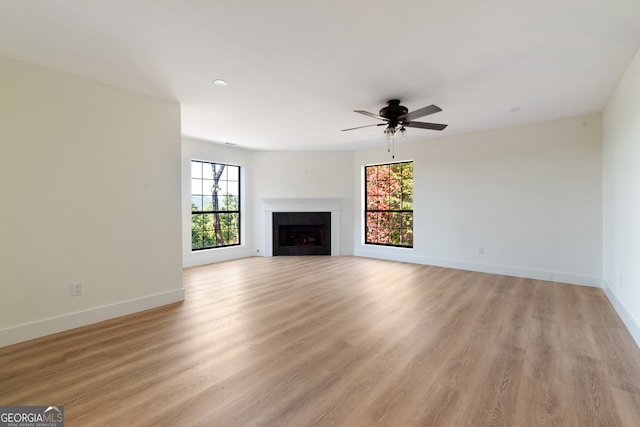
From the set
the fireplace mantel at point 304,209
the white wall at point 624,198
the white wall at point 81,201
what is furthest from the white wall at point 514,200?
the white wall at point 81,201

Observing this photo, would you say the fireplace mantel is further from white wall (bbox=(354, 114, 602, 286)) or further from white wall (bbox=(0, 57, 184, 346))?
white wall (bbox=(0, 57, 184, 346))

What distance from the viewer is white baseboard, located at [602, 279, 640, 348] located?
2555mm

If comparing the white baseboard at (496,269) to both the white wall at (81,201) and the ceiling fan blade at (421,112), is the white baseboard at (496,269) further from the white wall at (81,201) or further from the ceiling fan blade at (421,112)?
the white wall at (81,201)

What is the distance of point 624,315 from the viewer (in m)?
2.94

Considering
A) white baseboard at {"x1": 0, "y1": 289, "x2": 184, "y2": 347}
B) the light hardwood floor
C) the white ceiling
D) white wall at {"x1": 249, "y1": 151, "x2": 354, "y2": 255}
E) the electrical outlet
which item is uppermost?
the white ceiling

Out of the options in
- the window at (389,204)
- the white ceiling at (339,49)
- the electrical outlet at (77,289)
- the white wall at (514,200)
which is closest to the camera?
the white ceiling at (339,49)

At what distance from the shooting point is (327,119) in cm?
446

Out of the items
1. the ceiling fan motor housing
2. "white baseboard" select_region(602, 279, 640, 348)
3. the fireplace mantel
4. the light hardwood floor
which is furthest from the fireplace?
"white baseboard" select_region(602, 279, 640, 348)

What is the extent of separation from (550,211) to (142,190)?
19.2 ft

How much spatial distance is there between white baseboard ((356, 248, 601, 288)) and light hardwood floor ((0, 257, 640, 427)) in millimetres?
605

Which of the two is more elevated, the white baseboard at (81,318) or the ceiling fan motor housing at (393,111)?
the ceiling fan motor housing at (393,111)

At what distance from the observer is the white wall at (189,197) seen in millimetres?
5730

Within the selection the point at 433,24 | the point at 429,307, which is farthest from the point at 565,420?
the point at 433,24

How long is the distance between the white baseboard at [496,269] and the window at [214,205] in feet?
11.1
